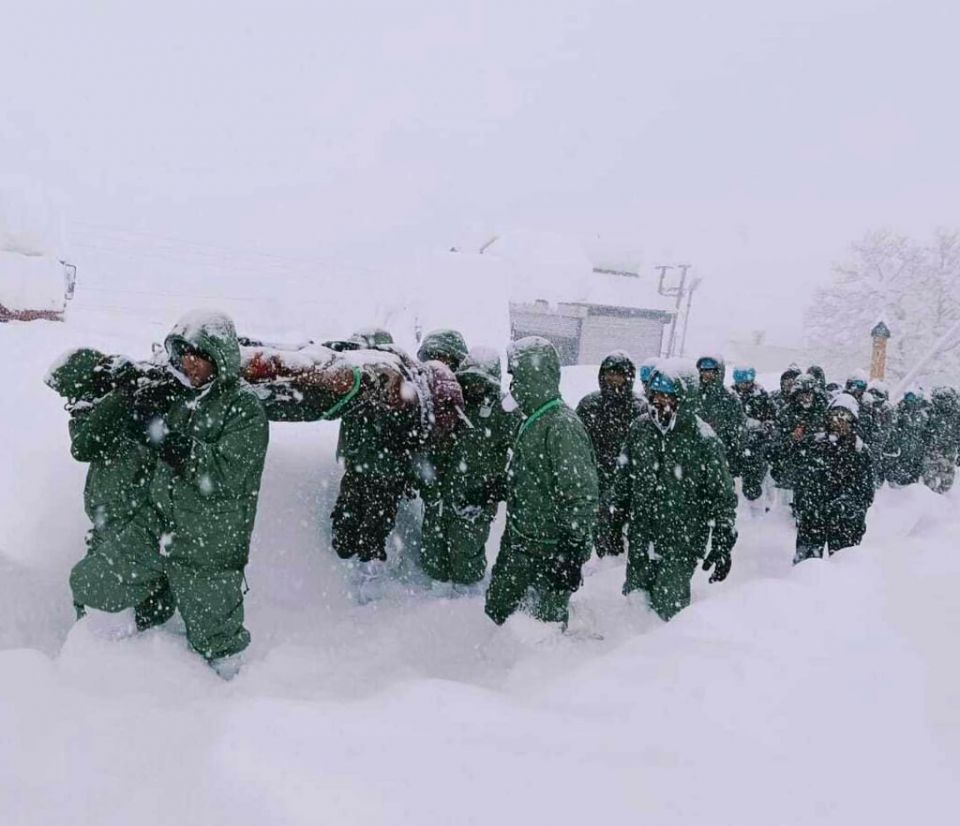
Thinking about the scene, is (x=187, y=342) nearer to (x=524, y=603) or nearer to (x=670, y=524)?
(x=524, y=603)

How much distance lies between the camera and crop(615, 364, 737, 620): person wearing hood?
13.5 ft

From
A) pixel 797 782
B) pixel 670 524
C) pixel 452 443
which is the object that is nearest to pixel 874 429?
pixel 670 524

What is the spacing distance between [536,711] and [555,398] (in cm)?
178

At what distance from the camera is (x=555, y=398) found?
379 cm

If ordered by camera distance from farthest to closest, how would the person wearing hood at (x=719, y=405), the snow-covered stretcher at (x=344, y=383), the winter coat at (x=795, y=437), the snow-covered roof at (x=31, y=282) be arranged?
the snow-covered roof at (x=31, y=282)
the person wearing hood at (x=719, y=405)
the winter coat at (x=795, y=437)
the snow-covered stretcher at (x=344, y=383)

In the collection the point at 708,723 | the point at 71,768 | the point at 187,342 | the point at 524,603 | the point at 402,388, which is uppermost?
the point at 187,342

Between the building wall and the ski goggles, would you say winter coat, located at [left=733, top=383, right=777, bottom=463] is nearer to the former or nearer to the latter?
the ski goggles

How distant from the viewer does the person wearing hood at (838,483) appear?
17.2 ft

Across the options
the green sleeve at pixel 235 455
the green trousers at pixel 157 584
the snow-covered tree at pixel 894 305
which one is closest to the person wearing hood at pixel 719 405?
the green sleeve at pixel 235 455

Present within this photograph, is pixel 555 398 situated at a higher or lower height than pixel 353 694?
higher

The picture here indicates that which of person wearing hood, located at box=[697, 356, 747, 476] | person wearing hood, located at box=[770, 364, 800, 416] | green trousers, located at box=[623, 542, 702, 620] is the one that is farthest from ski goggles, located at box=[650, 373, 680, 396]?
person wearing hood, located at box=[770, 364, 800, 416]

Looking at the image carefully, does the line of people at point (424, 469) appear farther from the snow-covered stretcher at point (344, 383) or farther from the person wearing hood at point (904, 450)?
the person wearing hood at point (904, 450)

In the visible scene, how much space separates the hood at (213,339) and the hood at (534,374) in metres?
1.49

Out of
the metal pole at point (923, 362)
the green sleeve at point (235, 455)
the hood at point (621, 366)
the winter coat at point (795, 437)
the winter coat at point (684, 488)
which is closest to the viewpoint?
the green sleeve at point (235, 455)
